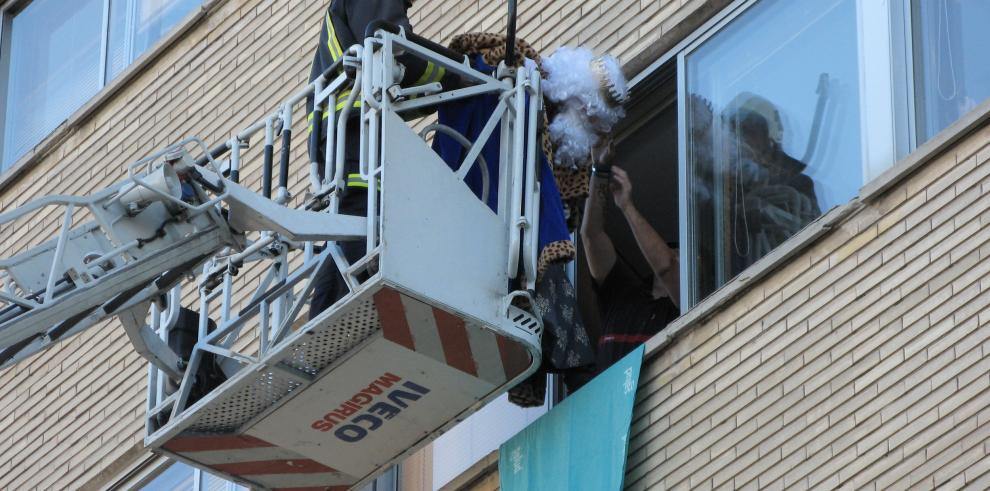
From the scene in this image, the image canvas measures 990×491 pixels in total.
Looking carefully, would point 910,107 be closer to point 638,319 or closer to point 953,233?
point 953,233

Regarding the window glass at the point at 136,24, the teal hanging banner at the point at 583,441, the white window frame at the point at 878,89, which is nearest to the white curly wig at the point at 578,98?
the white window frame at the point at 878,89

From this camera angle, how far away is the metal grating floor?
34.0 ft

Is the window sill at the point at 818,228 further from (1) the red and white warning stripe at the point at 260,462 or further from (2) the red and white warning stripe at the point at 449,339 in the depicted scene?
(1) the red and white warning stripe at the point at 260,462

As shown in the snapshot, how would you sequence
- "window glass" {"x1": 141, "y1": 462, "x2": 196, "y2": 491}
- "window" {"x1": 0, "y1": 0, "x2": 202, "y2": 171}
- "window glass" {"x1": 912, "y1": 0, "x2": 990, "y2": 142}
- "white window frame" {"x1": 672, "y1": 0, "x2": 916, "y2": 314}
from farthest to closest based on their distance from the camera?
"window" {"x1": 0, "y1": 0, "x2": 202, "y2": 171}, "window glass" {"x1": 141, "y1": 462, "x2": 196, "y2": 491}, "white window frame" {"x1": 672, "y1": 0, "x2": 916, "y2": 314}, "window glass" {"x1": 912, "y1": 0, "x2": 990, "y2": 142}

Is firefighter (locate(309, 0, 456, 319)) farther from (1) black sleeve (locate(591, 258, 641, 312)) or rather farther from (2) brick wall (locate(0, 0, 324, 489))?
(2) brick wall (locate(0, 0, 324, 489))

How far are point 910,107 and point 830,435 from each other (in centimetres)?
154

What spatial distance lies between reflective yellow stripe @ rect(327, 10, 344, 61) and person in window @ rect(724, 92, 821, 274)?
6.17 ft

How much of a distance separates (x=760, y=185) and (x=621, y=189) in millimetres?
1109

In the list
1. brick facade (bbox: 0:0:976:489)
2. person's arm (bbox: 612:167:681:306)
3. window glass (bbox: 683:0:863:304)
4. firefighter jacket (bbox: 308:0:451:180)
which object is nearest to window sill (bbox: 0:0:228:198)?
brick facade (bbox: 0:0:976:489)

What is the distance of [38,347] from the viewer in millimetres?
10633

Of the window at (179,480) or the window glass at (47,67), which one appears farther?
the window glass at (47,67)

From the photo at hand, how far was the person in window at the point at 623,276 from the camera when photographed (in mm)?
11805

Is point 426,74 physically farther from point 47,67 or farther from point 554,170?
point 47,67

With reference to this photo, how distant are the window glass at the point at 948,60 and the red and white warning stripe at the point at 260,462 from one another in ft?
10.6
